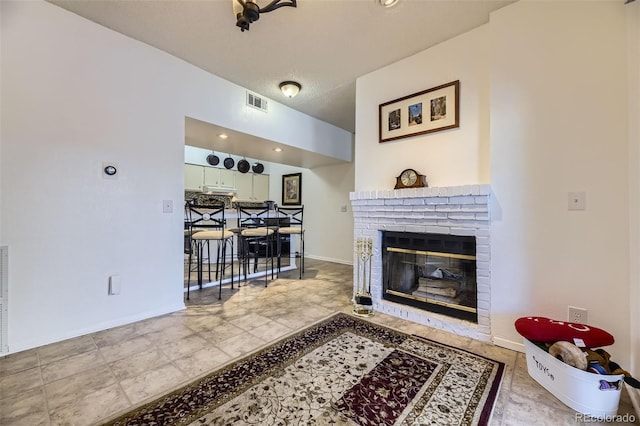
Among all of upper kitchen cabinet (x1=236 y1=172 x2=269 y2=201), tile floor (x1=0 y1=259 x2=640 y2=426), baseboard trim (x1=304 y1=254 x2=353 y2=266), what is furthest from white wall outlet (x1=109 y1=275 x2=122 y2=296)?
upper kitchen cabinet (x1=236 y1=172 x2=269 y2=201)

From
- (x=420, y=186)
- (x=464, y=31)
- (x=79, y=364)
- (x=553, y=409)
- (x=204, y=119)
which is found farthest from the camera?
(x=204, y=119)

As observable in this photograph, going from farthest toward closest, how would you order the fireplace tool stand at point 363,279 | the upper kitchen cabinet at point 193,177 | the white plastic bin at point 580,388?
the upper kitchen cabinet at point 193,177 → the fireplace tool stand at point 363,279 → the white plastic bin at point 580,388

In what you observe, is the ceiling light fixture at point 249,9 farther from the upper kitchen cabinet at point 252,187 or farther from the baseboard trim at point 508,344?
the upper kitchen cabinet at point 252,187

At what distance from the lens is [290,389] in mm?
1467

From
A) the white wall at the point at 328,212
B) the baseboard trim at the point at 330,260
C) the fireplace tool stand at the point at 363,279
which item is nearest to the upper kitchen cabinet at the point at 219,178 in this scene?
the white wall at the point at 328,212

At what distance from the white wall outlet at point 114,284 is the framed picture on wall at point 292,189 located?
423 cm

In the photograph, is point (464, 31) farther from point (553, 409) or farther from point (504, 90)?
point (553, 409)

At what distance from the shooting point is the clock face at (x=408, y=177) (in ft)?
8.30

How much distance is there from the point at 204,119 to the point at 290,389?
274 cm

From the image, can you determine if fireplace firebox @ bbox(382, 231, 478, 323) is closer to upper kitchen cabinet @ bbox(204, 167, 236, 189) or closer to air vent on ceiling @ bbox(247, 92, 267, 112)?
air vent on ceiling @ bbox(247, 92, 267, 112)

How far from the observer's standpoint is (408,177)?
2.57 metres

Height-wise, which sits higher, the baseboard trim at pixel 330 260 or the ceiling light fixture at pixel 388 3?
the ceiling light fixture at pixel 388 3

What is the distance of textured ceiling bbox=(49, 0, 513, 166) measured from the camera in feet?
6.63

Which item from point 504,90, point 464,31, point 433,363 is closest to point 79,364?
point 433,363
